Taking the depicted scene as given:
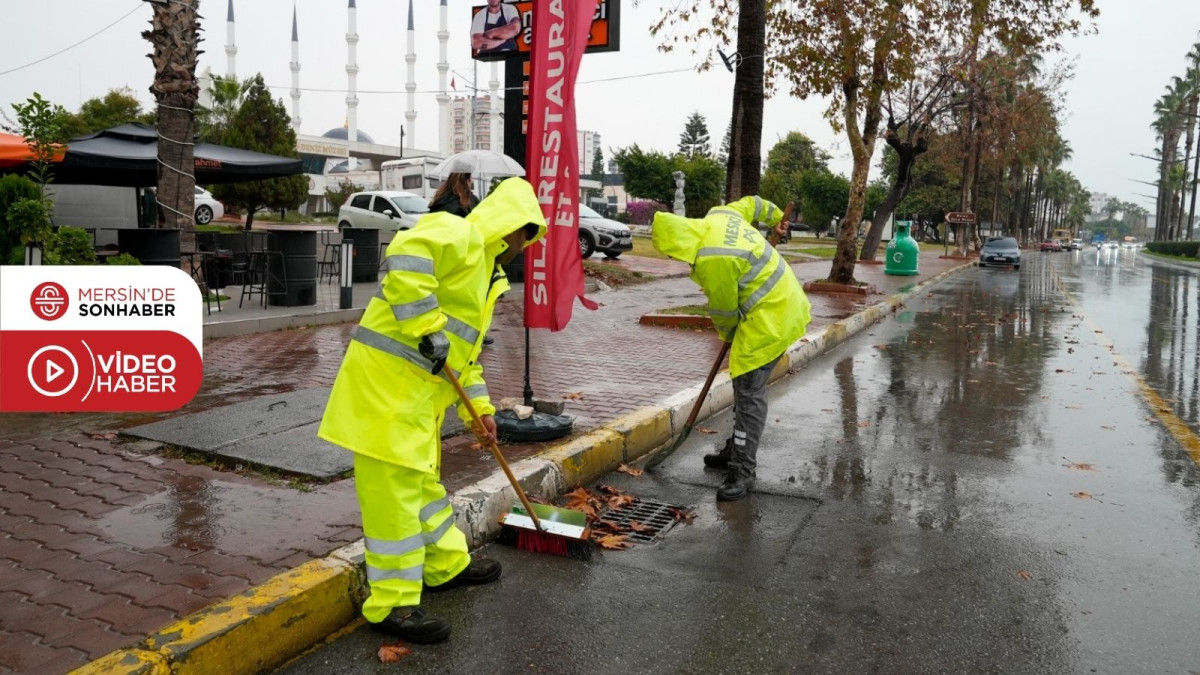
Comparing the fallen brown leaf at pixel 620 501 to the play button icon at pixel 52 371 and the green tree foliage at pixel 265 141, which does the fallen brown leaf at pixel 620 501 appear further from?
the green tree foliage at pixel 265 141

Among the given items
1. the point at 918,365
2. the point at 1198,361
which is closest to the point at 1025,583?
the point at 918,365

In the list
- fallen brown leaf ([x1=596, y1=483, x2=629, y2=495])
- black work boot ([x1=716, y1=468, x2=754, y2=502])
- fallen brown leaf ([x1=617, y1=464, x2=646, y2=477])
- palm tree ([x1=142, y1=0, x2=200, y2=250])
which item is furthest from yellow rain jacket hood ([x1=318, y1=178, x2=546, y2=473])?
palm tree ([x1=142, y1=0, x2=200, y2=250])

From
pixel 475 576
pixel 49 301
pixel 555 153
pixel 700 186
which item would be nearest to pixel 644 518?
pixel 475 576

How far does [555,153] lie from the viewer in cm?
614

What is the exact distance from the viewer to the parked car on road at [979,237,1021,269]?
3541 centimetres

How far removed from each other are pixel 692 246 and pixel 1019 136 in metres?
45.9

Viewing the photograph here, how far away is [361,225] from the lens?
22250mm

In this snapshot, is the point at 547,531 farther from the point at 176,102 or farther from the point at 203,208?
the point at 203,208

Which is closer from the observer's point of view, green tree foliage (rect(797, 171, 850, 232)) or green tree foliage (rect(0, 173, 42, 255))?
green tree foliage (rect(0, 173, 42, 255))

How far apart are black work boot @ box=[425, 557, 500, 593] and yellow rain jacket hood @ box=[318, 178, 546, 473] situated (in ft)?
2.24

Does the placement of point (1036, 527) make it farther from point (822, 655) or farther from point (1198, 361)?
point (1198, 361)

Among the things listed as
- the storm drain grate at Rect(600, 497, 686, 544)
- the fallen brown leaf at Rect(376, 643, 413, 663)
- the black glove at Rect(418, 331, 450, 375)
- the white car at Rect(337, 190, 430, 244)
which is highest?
the white car at Rect(337, 190, 430, 244)

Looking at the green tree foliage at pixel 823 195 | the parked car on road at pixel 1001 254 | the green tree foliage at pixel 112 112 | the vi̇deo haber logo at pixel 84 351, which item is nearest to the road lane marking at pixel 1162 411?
the vi̇deo haber logo at pixel 84 351

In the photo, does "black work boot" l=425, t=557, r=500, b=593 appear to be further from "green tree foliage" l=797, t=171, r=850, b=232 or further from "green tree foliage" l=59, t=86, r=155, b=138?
"green tree foliage" l=797, t=171, r=850, b=232
